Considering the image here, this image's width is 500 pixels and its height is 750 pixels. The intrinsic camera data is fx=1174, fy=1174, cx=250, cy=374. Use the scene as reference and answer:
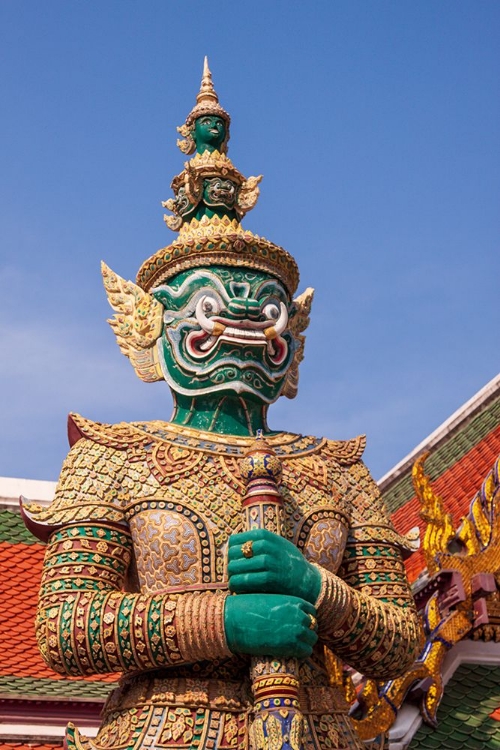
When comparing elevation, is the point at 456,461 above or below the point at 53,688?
above

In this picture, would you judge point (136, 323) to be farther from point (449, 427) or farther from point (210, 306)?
point (449, 427)

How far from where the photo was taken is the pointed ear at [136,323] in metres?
5.51

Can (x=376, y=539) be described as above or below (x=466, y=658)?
above

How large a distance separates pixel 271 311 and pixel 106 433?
935 millimetres

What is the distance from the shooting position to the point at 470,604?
23.3 ft

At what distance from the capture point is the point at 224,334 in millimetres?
5199

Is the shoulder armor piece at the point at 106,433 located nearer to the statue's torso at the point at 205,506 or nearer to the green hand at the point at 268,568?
the statue's torso at the point at 205,506

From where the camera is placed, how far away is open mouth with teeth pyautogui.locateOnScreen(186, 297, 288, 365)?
17.0ft

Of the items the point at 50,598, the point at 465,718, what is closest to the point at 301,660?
the point at 50,598

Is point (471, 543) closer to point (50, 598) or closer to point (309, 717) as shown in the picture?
point (309, 717)

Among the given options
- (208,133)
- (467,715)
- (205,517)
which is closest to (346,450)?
(205,517)

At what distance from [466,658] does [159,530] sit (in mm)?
3236

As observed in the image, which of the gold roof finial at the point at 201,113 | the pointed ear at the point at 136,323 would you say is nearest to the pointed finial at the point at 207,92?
the gold roof finial at the point at 201,113

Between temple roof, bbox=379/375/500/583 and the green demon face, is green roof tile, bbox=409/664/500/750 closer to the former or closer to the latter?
temple roof, bbox=379/375/500/583
